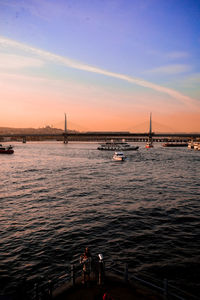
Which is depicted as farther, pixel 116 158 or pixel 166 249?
pixel 116 158

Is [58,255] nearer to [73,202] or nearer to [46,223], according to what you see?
[46,223]

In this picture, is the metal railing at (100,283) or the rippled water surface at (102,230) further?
the rippled water surface at (102,230)

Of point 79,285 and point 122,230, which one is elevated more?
point 79,285

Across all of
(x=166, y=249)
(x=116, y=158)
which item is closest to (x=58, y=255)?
(x=166, y=249)

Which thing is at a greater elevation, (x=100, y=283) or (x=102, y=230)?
(x=100, y=283)

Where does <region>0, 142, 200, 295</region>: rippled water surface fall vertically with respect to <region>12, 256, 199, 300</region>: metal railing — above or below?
below

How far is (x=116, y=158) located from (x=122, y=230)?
241ft

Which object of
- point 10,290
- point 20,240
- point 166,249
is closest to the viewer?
point 10,290

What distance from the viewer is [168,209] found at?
3058cm

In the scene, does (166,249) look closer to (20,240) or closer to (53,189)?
(20,240)

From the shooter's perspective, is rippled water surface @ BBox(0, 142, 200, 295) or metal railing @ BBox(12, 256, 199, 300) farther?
rippled water surface @ BBox(0, 142, 200, 295)

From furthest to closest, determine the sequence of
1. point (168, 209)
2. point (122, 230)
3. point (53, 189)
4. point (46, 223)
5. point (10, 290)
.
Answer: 1. point (53, 189)
2. point (168, 209)
3. point (46, 223)
4. point (122, 230)
5. point (10, 290)

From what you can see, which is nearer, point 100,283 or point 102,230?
point 100,283

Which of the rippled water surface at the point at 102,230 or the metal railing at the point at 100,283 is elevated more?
the metal railing at the point at 100,283
